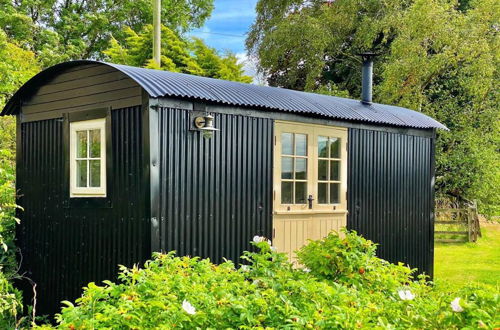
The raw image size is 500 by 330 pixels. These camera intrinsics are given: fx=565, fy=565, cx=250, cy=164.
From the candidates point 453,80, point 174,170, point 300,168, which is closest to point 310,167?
point 300,168

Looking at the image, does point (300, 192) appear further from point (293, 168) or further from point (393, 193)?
point (393, 193)

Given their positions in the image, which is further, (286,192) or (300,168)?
(300,168)

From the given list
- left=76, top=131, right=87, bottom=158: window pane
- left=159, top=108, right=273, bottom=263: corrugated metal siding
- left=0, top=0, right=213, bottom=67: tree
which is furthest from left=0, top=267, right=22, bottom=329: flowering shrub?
left=0, top=0, right=213, bottom=67: tree

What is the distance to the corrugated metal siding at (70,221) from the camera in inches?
226

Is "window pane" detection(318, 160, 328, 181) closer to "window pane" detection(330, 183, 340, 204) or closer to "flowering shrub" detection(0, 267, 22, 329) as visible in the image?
"window pane" detection(330, 183, 340, 204)

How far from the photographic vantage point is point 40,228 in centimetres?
698

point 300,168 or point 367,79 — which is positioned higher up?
point 367,79

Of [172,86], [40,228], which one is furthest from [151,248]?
[40,228]

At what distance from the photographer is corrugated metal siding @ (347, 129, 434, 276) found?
775 cm

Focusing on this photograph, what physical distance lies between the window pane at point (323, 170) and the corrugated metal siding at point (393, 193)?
1.58 ft

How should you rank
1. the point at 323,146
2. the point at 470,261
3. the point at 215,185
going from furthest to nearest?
1. the point at 470,261
2. the point at 323,146
3. the point at 215,185

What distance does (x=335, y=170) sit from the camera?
742 centimetres

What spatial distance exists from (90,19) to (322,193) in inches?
656

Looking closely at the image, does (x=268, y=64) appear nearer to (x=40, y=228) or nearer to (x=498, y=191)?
(x=498, y=191)
